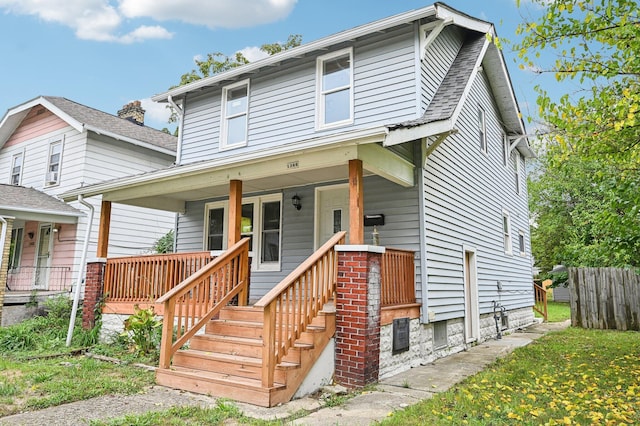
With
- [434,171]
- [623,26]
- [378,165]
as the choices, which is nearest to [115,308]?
[378,165]

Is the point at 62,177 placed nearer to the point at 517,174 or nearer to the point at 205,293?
the point at 205,293

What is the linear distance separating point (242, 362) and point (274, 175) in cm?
294

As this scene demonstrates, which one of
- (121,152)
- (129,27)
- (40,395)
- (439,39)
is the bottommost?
(40,395)

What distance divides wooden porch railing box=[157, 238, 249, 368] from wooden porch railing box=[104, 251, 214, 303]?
592mm

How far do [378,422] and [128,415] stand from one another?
2366 millimetres

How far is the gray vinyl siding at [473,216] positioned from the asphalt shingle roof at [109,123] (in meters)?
10.1

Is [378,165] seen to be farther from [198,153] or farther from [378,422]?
[198,153]

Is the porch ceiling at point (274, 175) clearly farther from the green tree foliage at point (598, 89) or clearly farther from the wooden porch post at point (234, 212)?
the green tree foliage at point (598, 89)

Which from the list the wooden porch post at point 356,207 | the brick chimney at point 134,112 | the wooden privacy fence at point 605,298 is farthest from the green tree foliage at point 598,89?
the brick chimney at point 134,112

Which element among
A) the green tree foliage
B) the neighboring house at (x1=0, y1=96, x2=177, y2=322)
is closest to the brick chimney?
the neighboring house at (x1=0, y1=96, x2=177, y2=322)

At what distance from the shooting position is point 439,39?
8945 millimetres

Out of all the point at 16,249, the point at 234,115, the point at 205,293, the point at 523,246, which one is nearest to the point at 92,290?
the point at 205,293

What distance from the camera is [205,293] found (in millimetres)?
6598

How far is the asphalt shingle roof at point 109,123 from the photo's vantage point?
13.7 m
